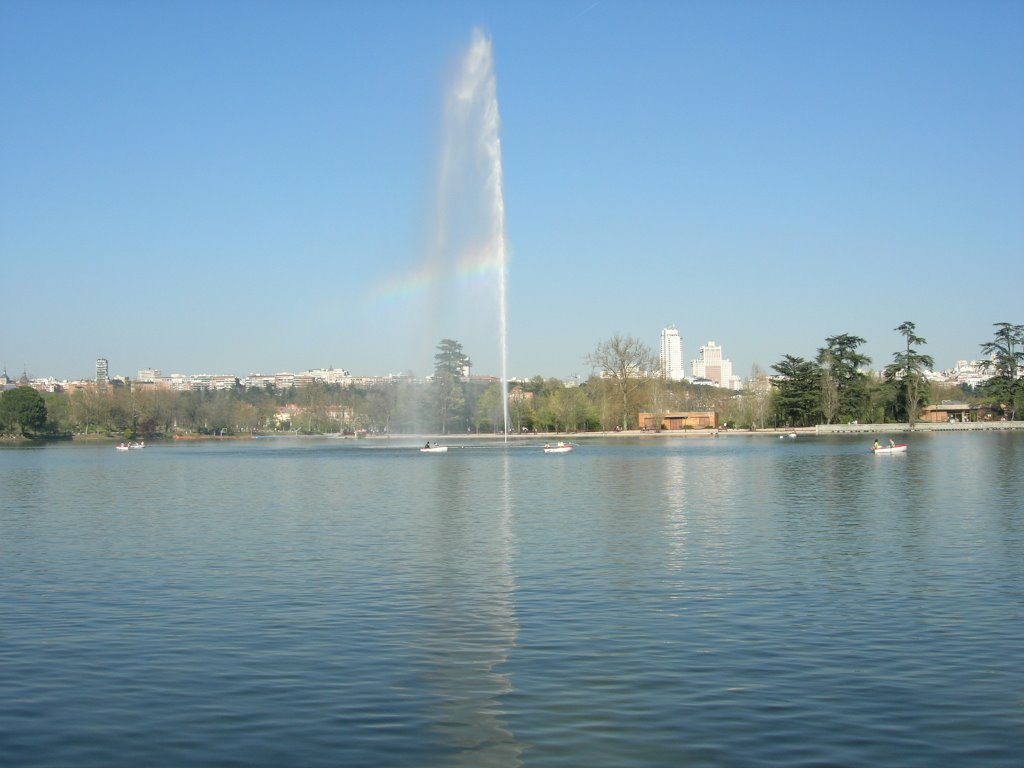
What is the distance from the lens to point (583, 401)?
142 m

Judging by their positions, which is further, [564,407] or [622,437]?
[564,407]

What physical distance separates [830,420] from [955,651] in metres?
116

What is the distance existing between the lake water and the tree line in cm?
7652

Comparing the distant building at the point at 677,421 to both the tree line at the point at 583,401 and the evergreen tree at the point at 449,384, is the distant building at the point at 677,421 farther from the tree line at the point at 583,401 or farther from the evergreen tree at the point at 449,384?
the evergreen tree at the point at 449,384

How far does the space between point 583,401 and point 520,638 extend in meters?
128

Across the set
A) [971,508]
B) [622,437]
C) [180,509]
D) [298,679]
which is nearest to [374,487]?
[180,509]

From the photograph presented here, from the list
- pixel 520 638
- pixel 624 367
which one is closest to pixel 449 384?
pixel 624 367

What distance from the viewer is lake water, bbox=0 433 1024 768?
9891 mm

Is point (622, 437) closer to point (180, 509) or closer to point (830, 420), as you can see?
point (830, 420)

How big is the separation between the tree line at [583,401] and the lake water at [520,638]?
76523 mm

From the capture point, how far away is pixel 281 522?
99.7 feet

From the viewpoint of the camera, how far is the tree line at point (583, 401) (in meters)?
120

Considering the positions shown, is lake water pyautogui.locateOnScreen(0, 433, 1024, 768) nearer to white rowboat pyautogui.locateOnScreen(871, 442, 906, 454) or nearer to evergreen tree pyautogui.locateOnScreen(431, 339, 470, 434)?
white rowboat pyautogui.locateOnScreen(871, 442, 906, 454)

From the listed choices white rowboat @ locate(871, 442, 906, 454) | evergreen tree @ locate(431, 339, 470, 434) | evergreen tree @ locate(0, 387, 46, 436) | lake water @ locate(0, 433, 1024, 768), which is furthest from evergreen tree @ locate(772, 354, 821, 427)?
evergreen tree @ locate(0, 387, 46, 436)
